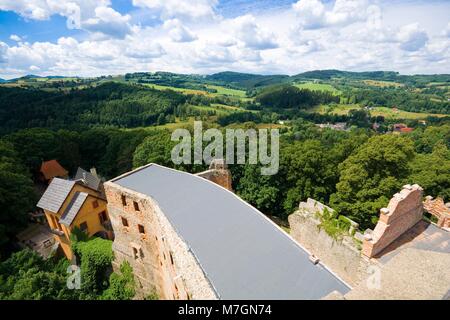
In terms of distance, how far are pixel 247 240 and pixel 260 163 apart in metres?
18.8

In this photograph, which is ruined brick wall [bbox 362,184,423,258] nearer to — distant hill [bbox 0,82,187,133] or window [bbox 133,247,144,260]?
window [bbox 133,247,144,260]

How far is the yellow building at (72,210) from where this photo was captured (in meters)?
21.1

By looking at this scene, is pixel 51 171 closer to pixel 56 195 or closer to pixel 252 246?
pixel 56 195

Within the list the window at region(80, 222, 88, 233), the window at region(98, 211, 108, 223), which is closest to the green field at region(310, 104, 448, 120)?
the window at region(98, 211, 108, 223)

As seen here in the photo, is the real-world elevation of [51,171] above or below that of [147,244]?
below

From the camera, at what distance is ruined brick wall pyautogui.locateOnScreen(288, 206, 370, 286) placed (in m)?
14.4

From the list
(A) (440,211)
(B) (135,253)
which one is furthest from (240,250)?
(A) (440,211)

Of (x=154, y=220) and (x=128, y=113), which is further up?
(x=154, y=220)

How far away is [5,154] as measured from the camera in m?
30.7

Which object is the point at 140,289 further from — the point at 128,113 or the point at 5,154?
the point at 128,113

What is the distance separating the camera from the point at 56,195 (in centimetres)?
2197

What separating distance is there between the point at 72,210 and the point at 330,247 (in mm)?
20352

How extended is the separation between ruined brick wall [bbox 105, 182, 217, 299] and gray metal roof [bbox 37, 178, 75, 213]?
295 inches

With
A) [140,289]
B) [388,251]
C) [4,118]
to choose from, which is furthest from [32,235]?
[4,118]
